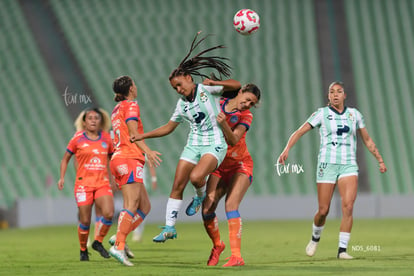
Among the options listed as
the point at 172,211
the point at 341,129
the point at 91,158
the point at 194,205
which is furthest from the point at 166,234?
the point at 341,129

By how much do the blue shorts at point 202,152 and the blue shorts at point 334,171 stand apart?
1889 mm

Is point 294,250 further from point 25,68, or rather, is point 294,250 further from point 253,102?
point 25,68

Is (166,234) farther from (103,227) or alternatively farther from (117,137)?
(103,227)

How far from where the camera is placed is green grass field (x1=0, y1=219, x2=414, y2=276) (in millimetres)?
7879

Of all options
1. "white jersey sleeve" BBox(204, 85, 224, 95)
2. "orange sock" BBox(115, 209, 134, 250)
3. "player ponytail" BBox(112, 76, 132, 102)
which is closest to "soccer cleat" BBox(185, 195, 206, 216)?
"orange sock" BBox(115, 209, 134, 250)

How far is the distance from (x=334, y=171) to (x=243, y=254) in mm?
1885

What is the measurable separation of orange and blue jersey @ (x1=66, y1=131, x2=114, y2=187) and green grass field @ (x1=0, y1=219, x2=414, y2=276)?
3.32 ft

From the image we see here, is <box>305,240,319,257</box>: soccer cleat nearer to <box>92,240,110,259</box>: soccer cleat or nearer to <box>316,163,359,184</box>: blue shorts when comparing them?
<box>316,163,359,184</box>: blue shorts

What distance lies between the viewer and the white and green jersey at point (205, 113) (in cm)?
816

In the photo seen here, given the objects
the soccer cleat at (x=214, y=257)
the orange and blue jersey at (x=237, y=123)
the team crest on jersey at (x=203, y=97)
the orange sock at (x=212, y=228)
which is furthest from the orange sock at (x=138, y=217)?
the team crest on jersey at (x=203, y=97)

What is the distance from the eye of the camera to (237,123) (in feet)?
27.8

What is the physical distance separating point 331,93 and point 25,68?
17934mm

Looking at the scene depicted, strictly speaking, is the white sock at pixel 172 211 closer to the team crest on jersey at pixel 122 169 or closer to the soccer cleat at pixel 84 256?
A: the team crest on jersey at pixel 122 169

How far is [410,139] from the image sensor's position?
25547mm
